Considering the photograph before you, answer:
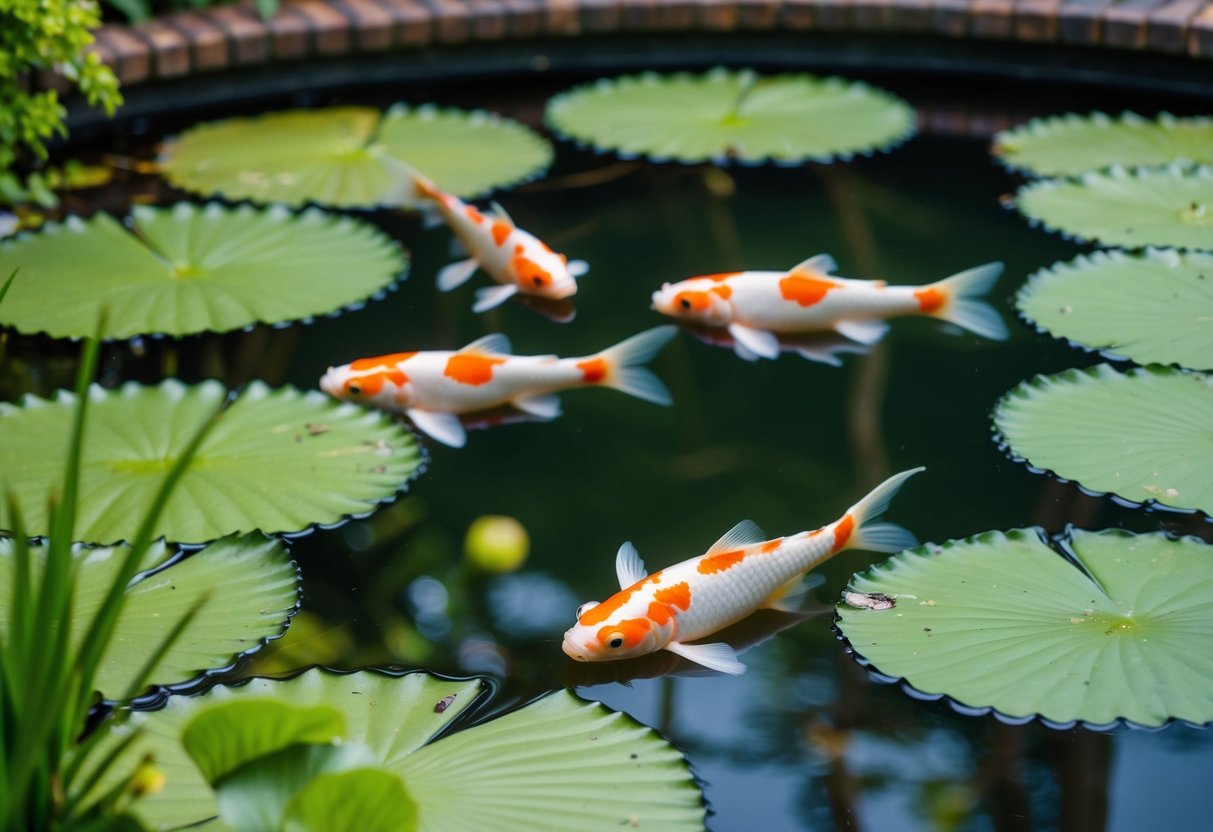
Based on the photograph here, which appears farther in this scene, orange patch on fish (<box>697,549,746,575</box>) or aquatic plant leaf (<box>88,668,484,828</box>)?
orange patch on fish (<box>697,549,746,575</box>)

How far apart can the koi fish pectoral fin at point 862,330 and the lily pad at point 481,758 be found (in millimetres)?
1369

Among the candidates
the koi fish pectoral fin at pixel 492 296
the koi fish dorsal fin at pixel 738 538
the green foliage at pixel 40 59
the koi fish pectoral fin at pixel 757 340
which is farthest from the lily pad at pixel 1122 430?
the green foliage at pixel 40 59

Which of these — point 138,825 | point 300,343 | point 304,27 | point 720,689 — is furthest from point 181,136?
point 138,825

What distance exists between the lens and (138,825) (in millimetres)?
1416

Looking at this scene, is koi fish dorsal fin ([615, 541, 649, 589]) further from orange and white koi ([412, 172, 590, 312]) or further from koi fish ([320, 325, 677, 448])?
orange and white koi ([412, 172, 590, 312])

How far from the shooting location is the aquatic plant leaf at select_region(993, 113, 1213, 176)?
12.6 ft

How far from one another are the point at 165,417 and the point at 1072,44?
339 cm

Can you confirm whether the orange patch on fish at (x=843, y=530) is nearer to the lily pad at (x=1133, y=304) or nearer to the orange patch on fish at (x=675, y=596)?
the orange patch on fish at (x=675, y=596)

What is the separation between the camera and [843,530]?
7.40 ft

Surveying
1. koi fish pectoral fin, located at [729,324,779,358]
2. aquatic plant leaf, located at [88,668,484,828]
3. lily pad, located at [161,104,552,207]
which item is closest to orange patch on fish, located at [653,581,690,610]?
aquatic plant leaf, located at [88,668,484,828]

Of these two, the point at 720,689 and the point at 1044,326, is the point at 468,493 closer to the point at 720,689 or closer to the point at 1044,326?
the point at 720,689

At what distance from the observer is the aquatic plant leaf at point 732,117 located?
397 cm

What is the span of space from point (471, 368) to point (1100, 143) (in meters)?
2.21

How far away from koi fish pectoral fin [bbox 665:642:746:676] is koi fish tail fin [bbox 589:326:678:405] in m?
0.81
